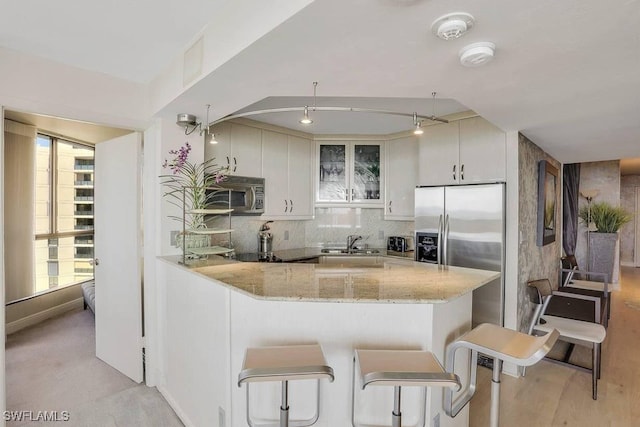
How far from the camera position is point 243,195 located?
10.8 ft

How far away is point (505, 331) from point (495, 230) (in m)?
1.47

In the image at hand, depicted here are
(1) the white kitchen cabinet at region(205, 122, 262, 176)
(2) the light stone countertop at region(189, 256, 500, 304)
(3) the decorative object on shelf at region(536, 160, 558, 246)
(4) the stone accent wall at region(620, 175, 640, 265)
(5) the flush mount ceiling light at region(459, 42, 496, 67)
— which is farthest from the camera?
(4) the stone accent wall at region(620, 175, 640, 265)

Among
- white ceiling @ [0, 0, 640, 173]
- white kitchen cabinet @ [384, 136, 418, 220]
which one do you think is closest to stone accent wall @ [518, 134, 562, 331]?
white ceiling @ [0, 0, 640, 173]

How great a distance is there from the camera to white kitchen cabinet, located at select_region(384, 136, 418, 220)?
387cm

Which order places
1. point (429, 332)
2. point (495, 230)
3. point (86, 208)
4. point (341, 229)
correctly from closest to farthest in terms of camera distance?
1. point (429, 332)
2. point (495, 230)
3. point (341, 229)
4. point (86, 208)

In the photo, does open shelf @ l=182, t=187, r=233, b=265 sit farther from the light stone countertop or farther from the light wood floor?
the light wood floor

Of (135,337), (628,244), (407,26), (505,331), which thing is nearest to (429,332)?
(505,331)

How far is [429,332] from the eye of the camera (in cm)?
159

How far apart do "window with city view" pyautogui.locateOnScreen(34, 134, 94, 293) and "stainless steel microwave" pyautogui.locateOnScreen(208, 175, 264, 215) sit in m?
2.94

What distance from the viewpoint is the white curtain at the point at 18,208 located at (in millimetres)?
3795

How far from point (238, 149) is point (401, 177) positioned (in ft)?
6.28

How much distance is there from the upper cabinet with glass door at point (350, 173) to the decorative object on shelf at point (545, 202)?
1.68 metres

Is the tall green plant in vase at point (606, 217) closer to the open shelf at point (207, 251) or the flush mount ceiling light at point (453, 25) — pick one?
the flush mount ceiling light at point (453, 25)

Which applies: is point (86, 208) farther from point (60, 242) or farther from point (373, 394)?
point (373, 394)
